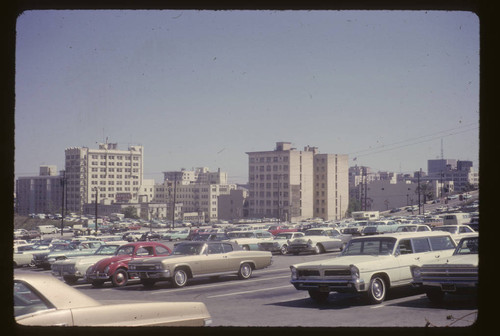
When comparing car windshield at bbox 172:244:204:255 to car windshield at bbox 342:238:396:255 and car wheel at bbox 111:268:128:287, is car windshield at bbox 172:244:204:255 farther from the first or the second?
car windshield at bbox 342:238:396:255

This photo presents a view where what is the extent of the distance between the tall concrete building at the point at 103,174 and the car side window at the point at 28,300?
101262 mm

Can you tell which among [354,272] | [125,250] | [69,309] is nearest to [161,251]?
[125,250]

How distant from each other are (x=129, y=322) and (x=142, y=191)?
124184mm

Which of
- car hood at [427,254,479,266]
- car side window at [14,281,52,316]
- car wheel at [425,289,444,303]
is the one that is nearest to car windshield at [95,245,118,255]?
car wheel at [425,289,444,303]

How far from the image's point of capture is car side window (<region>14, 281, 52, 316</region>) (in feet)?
14.7

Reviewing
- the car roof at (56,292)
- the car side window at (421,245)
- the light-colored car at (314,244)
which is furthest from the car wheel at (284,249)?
the car roof at (56,292)

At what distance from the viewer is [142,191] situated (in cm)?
12681

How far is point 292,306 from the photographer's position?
11523 millimetres

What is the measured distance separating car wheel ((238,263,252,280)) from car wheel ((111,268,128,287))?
11.7 feet

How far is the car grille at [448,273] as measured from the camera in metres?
10.2

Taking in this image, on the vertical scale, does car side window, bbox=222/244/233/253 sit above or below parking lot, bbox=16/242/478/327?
above

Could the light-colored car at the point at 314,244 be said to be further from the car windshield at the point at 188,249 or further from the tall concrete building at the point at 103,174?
the tall concrete building at the point at 103,174

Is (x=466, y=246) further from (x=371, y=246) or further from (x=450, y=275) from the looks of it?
(x=371, y=246)

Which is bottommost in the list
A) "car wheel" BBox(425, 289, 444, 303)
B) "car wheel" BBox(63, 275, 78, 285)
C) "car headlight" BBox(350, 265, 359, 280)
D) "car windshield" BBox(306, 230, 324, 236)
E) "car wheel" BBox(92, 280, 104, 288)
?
"car wheel" BBox(63, 275, 78, 285)
